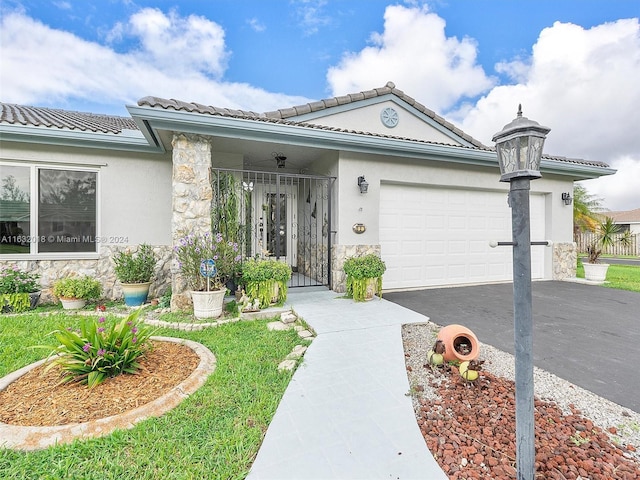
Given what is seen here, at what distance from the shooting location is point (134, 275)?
18.5ft

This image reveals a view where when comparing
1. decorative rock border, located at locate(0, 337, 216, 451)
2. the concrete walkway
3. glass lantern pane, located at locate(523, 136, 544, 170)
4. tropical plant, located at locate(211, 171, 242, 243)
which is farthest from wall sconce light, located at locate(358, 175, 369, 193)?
decorative rock border, located at locate(0, 337, 216, 451)

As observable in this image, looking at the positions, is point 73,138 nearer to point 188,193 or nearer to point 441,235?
point 188,193

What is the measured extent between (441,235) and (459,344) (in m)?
4.54

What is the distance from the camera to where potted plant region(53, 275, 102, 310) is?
5.18 m

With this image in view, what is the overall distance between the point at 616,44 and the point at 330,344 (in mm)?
11027

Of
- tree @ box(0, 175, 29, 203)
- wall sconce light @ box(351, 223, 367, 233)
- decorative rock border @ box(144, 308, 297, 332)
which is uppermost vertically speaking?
tree @ box(0, 175, 29, 203)

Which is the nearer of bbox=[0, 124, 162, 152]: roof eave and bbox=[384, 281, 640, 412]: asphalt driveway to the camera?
bbox=[384, 281, 640, 412]: asphalt driveway

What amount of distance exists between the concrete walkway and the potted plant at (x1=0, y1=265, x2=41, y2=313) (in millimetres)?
5352

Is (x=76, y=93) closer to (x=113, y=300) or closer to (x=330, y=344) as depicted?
(x=113, y=300)

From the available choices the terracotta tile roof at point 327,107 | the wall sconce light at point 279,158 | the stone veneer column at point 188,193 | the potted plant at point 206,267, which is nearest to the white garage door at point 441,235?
the terracotta tile roof at point 327,107

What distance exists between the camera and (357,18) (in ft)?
25.8

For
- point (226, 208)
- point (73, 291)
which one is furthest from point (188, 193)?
point (73, 291)

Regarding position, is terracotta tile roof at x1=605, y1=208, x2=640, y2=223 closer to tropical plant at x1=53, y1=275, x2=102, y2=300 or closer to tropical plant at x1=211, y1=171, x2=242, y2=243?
tropical plant at x1=211, y1=171, x2=242, y2=243

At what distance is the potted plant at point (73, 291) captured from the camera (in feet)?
17.0
